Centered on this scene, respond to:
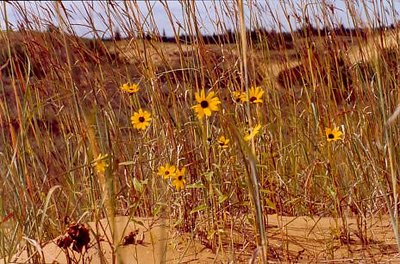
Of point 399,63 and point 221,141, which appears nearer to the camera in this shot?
point 221,141

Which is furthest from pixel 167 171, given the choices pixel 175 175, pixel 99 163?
pixel 99 163

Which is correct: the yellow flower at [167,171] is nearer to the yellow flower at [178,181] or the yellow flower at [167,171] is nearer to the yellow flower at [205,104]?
the yellow flower at [178,181]

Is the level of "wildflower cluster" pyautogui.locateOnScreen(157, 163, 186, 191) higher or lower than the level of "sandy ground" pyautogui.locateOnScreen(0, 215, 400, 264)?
higher

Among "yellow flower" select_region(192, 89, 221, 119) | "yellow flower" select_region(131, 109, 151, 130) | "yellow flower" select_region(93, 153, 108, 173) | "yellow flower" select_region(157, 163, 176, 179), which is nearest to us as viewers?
"yellow flower" select_region(93, 153, 108, 173)

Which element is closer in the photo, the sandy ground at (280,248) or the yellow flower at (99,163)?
the yellow flower at (99,163)

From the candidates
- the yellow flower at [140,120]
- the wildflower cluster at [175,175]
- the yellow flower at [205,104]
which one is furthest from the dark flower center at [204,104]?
the yellow flower at [140,120]

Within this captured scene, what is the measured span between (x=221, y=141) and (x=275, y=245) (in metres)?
0.31

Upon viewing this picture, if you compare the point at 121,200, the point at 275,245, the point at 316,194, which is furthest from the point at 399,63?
the point at 121,200

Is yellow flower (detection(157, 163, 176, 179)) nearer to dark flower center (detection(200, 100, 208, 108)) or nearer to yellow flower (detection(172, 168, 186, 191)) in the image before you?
yellow flower (detection(172, 168, 186, 191))

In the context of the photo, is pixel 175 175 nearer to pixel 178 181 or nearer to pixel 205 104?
pixel 178 181

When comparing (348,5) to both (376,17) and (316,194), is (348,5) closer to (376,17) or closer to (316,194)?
(376,17)

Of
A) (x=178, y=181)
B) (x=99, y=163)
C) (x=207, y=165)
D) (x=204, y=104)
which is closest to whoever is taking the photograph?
(x=99, y=163)

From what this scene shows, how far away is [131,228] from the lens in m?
1.80

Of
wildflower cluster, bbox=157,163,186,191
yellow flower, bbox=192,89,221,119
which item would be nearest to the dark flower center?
yellow flower, bbox=192,89,221,119
